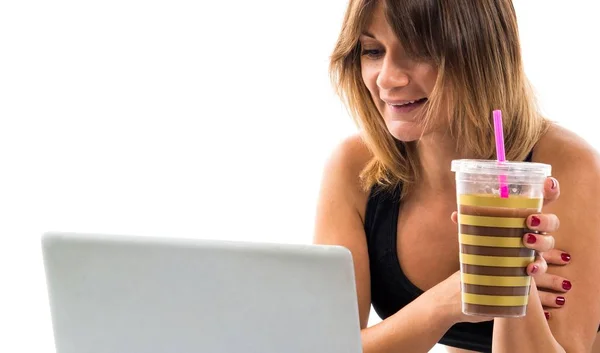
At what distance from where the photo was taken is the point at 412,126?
6.61ft

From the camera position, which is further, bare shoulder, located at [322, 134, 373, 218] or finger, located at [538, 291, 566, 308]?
bare shoulder, located at [322, 134, 373, 218]

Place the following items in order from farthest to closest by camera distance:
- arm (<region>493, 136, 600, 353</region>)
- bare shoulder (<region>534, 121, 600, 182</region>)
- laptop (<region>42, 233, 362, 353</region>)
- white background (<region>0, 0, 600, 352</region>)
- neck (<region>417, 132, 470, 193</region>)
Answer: white background (<region>0, 0, 600, 352</region>)
neck (<region>417, 132, 470, 193</region>)
bare shoulder (<region>534, 121, 600, 182</region>)
arm (<region>493, 136, 600, 353</region>)
laptop (<region>42, 233, 362, 353</region>)

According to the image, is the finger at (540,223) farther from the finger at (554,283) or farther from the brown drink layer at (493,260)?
the finger at (554,283)

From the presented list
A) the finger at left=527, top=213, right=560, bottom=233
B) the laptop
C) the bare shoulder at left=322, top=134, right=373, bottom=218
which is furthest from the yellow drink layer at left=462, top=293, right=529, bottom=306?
the bare shoulder at left=322, top=134, right=373, bottom=218

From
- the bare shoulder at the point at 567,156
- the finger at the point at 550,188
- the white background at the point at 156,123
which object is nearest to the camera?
the finger at the point at 550,188

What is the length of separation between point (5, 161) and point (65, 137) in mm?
242

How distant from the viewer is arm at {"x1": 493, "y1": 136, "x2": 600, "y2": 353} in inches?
75.8

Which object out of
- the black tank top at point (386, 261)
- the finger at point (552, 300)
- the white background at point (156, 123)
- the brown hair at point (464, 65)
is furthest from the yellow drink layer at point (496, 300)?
the white background at point (156, 123)

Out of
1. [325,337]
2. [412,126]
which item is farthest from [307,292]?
[412,126]

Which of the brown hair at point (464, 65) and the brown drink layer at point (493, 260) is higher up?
→ the brown hair at point (464, 65)

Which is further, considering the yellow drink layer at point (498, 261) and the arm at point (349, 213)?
the arm at point (349, 213)

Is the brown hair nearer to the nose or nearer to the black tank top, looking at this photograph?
the nose

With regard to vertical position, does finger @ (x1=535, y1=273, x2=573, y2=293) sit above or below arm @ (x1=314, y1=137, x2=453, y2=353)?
below

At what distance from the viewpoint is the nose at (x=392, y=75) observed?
196 cm
